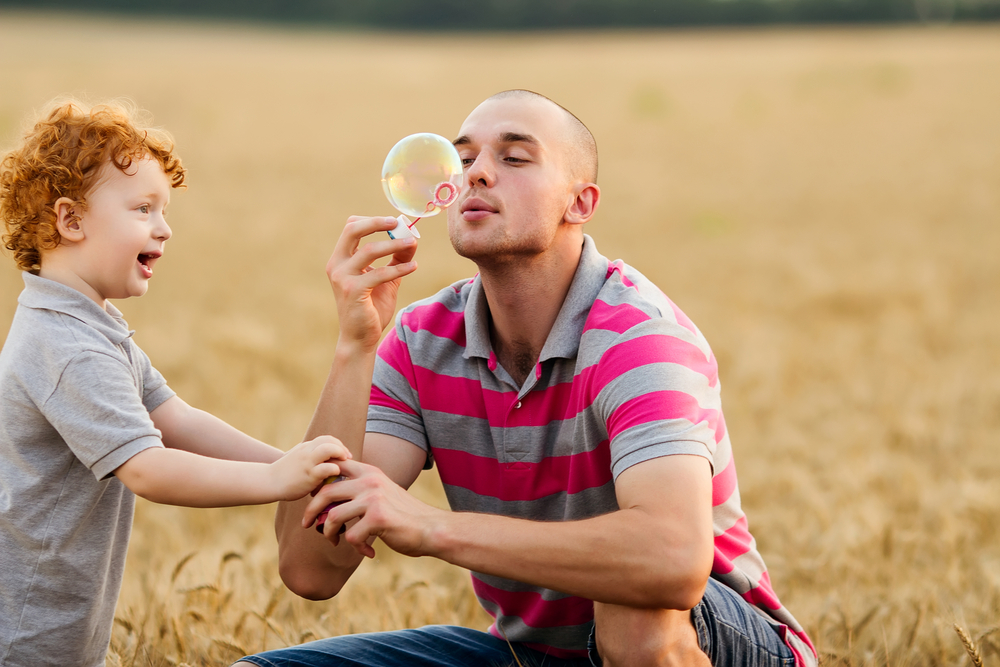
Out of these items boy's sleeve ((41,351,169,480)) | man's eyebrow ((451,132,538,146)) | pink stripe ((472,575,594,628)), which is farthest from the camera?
man's eyebrow ((451,132,538,146))

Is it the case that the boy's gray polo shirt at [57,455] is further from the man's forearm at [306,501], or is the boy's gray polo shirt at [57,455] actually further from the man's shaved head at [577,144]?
the man's shaved head at [577,144]

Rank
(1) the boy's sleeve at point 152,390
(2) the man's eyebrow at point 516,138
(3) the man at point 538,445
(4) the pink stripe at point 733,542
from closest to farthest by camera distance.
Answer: (3) the man at point 538,445 → (1) the boy's sleeve at point 152,390 → (4) the pink stripe at point 733,542 → (2) the man's eyebrow at point 516,138

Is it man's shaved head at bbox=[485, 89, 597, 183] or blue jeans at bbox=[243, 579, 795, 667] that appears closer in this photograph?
blue jeans at bbox=[243, 579, 795, 667]

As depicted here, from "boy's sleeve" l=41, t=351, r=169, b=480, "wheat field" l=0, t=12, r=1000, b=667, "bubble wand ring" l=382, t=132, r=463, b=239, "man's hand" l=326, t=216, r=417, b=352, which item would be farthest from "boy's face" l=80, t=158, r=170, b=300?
"wheat field" l=0, t=12, r=1000, b=667

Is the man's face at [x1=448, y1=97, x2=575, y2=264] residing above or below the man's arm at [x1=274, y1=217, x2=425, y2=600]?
above

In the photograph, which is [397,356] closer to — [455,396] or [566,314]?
[455,396]

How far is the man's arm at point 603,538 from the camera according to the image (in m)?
2.40

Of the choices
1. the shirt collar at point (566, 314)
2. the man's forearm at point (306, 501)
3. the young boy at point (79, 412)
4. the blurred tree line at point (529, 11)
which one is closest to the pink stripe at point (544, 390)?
the shirt collar at point (566, 314)

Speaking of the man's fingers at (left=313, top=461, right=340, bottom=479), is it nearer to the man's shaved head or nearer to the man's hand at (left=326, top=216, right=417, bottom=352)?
the man's hand at (left=326, top=216, right=417, bottom=352)

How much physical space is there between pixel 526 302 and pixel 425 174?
0.50m

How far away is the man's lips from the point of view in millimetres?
2994

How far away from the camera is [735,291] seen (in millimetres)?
10461

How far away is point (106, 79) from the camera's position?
2572 centimetres

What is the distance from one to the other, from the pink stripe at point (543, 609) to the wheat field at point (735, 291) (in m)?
0.64
